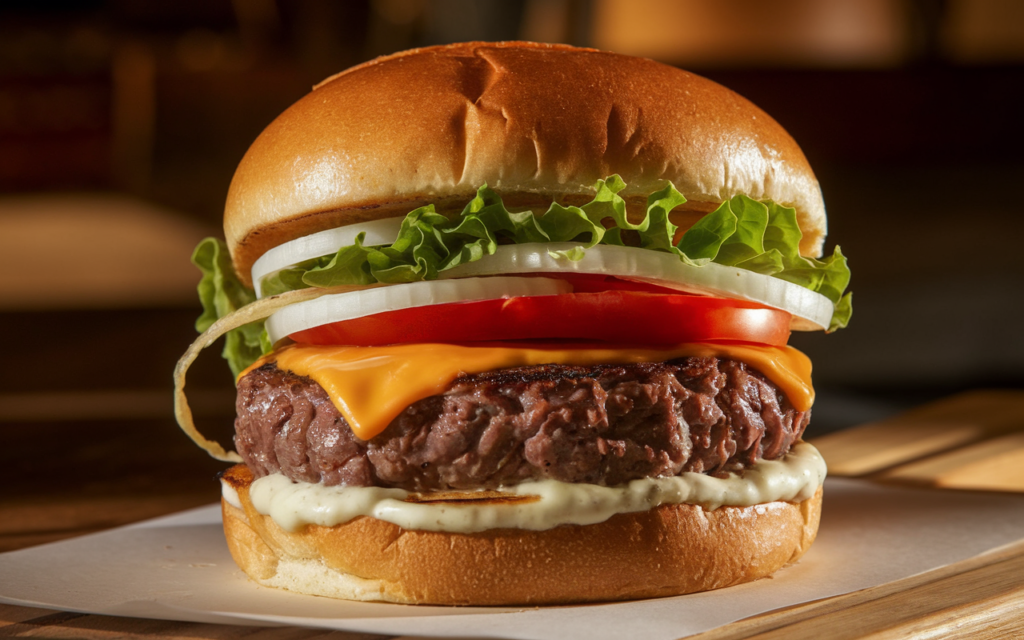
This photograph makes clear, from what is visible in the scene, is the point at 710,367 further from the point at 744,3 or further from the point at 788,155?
the point at 744,3

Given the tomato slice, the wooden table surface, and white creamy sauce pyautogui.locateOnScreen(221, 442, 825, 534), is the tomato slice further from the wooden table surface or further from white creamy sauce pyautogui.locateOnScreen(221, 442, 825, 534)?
the wooden table surface

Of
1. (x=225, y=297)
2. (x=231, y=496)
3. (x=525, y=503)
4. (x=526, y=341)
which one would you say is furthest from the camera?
(x=225, y=297)

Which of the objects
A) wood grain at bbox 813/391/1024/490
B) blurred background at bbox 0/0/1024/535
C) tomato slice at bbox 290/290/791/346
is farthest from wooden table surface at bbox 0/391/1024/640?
blurred background at bbox 0/0/1024/535

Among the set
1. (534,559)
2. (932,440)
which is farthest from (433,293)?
(932,440)

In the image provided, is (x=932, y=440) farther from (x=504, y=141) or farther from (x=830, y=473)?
(x=504, y=141)

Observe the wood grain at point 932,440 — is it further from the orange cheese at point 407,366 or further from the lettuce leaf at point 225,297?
the lettuce leaf at point 225,297

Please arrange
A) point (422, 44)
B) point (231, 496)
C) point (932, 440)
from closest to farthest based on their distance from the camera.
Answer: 1. point (231, 496)
2. point (932, 440)
3. point (422, 44)

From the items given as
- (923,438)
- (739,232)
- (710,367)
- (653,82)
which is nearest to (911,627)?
(710,367)

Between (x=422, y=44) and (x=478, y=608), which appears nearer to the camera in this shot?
(x=478, y=608)
